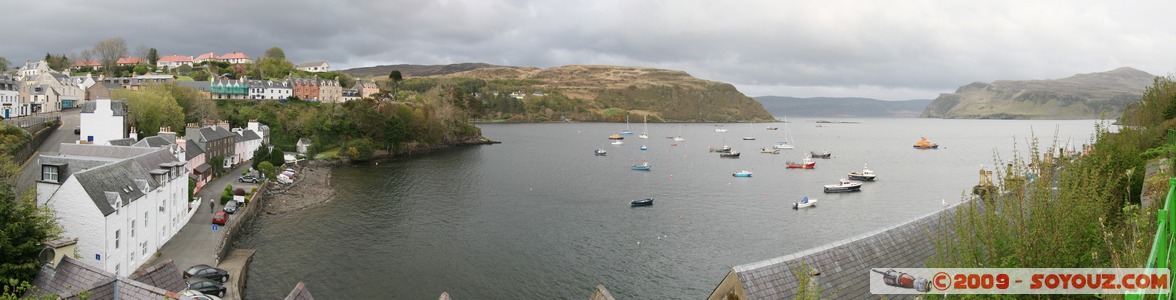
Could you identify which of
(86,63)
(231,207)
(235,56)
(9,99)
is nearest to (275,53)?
(235,56)

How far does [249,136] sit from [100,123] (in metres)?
20.1

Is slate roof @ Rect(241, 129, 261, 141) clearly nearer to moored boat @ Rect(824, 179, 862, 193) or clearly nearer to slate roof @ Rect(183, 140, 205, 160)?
slate roof @ Rect(183, 140, 205, 160)

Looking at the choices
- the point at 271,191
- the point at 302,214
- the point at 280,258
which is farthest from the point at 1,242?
the point at 271,191

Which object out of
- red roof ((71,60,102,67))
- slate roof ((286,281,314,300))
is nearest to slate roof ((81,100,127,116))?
slate roof ((286,281,314,300))

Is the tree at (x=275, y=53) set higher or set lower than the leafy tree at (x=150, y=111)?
higher

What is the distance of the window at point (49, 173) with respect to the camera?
27.6m

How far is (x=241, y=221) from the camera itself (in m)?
40.7

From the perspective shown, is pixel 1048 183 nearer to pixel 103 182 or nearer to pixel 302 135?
pixel 103 182

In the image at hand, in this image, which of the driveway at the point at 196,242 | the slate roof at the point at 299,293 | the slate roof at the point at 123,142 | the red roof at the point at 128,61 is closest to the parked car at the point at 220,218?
the driveway at the point at 196,242

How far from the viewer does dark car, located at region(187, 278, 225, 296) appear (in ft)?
84.8

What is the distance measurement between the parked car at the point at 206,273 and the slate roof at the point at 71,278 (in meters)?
9.84

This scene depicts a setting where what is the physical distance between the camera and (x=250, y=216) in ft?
144

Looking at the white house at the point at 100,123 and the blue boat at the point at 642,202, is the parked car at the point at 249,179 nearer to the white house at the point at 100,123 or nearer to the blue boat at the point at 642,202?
the white house at the point at 100,123

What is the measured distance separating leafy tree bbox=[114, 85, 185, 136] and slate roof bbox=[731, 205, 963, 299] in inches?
2820
